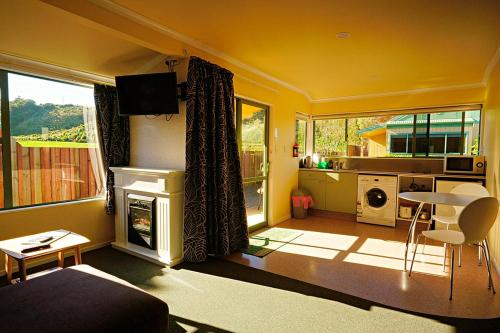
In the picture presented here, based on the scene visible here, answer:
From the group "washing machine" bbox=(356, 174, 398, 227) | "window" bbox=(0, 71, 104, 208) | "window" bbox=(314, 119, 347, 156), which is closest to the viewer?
"window" bbox=(0, 71, 104, 208)

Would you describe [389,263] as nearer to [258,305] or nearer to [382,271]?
[382,271]

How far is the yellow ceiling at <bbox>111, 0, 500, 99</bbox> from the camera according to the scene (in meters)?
2.36

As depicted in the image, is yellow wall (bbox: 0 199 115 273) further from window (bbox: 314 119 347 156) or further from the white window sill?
window (bbox: 314 119 347 156)

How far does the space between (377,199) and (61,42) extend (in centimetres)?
504

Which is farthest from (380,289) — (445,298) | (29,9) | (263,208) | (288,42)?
(29,9)

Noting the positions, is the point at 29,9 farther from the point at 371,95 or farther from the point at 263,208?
the point at 371,95

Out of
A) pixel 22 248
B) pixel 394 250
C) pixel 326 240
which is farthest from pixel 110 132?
pixel 394 250

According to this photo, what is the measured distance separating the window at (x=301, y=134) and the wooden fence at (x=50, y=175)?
12.0ft

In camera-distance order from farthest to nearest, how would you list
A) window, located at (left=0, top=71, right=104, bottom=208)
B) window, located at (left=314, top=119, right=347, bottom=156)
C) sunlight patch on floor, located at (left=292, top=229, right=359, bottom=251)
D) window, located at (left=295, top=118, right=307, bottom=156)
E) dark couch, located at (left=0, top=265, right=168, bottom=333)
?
window, located at (left=314, top=119, right=347, bottom=156) < window, located at (left=295, top=118, right=307, bottom=156) < sunlight patch on floor, located at (left=292, top=229, right=359, bottom=251) < window, located at (left=0, top=71, right=104, bottom=208) < dark couch, located at (left=0, top=265, right=168, bottom=333)

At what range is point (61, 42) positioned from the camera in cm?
272

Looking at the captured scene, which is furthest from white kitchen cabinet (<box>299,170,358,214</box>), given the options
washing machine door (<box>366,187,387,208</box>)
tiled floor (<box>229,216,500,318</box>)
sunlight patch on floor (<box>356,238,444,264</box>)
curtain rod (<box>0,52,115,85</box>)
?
curtain rod (<box>0,52,115,85</box>)

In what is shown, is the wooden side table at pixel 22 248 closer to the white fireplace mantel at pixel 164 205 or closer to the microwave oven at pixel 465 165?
the white fireplace mantel at pixel 164 205

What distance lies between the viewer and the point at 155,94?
3.11 meters

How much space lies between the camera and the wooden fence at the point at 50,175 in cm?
307
